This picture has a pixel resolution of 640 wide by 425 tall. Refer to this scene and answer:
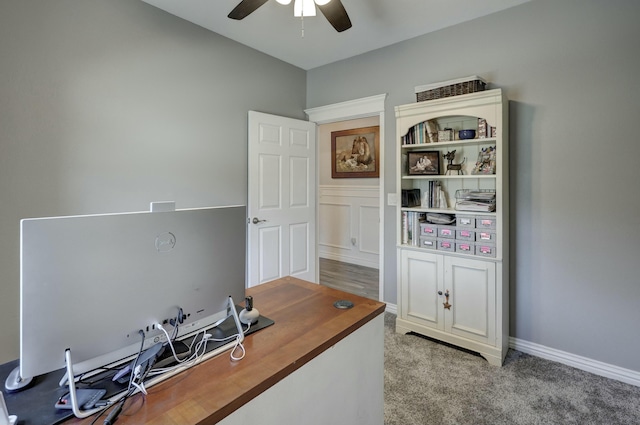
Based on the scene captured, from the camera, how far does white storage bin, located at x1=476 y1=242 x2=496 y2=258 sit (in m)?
2.41

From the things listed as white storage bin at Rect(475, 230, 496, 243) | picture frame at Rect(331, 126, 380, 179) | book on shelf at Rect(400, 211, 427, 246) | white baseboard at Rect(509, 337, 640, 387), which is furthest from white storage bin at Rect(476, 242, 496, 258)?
picture frame at Rect(331, 126, 380, 179)

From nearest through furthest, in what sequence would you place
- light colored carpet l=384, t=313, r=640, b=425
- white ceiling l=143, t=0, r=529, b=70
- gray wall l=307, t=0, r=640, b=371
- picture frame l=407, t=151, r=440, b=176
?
light colored carpet l=384, t=313, r=640, b=425 < gray wall l=307, t=0, r=640, b=371 < white ceiling l=143, t=0, r=529, b=70 < picture frame l=407, t=151, r=440, b=176

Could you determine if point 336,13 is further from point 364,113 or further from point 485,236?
point 485,236

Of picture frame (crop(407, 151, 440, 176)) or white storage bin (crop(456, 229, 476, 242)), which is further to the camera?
picture frame (crop(407, 151, 440, 176))

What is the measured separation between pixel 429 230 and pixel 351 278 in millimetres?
2082

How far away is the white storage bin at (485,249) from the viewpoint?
94.7 inches

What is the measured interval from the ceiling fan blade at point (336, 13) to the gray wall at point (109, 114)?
138 cm

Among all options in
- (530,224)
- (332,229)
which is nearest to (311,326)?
(530,224)

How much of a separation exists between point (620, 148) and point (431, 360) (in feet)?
6.20

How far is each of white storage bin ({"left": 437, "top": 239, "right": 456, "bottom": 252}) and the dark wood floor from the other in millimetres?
1391

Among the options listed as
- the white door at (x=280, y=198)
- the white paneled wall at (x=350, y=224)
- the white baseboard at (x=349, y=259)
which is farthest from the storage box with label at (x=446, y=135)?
the white baseboard at (x=349, y=259)

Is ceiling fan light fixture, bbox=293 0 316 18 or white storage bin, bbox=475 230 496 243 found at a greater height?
ceiling fan light fixture, bbox=293 0 316 18

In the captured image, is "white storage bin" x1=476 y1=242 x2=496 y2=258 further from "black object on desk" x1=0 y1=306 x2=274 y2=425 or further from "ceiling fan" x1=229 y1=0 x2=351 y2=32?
"black object on desk" x1=0 y1=306 x2=274 y2=425

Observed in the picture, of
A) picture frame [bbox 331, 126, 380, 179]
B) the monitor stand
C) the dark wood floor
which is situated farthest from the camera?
picture frame [bbox 331, 126, 380, 179]
